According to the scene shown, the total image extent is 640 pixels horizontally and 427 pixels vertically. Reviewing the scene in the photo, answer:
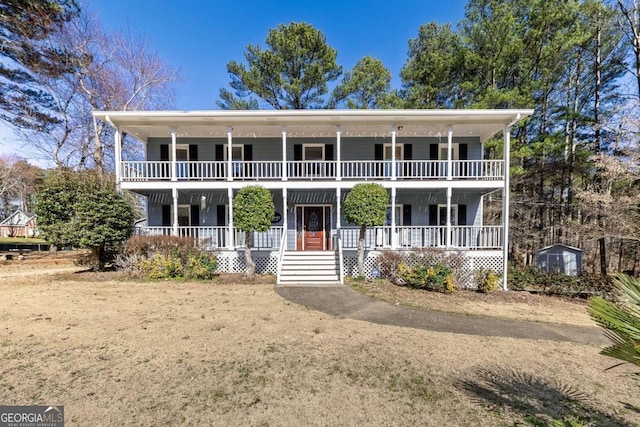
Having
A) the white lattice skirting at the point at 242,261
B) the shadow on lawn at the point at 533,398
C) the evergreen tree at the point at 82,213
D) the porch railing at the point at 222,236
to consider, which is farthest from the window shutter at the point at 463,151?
the evergreen tree at the point at 82,213

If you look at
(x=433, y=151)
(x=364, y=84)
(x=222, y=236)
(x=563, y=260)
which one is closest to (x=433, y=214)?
(x=433, y=151)

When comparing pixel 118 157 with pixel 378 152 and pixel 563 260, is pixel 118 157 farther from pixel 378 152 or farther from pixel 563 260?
pixel 563 260

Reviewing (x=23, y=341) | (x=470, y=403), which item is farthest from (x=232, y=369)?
(x=23, y=341)

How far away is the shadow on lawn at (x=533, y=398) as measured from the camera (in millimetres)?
2881

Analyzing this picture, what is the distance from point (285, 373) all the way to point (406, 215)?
1103 centimetres

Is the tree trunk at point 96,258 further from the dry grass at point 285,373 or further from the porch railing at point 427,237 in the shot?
the porch railing at point 427,237

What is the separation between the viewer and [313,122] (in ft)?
37.9

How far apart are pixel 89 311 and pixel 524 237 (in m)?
22.8

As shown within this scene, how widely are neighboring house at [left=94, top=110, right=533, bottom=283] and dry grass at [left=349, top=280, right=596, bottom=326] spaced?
1500mm

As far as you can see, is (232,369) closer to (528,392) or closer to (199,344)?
(199,344)

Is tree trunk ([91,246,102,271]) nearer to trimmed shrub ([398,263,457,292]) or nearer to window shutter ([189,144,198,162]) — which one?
window shutter ([189,144,198,162])

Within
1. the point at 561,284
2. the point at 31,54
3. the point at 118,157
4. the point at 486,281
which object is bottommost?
the point at 561,284

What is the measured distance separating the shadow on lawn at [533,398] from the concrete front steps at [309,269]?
6.17m

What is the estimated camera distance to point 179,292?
815 cm
